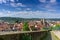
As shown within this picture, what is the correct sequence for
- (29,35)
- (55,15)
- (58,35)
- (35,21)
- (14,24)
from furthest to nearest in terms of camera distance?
1. (55,15)
2. (35,21)
3. (14,24)
4. (58,35)
5. (29,35)

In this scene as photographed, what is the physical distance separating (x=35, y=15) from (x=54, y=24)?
53cm

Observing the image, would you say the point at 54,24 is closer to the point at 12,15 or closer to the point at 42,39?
the point at 12,15

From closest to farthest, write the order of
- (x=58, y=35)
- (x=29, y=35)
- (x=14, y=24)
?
(x=29, y=35), (x=58, y=35), (x=14, y=24)

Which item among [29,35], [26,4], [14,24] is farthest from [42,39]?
[26,4]

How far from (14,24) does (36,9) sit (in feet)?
2.80

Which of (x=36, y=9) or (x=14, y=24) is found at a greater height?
(x=36, y=9)

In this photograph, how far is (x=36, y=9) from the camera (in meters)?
3.69

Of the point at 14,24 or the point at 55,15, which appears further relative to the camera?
the point at 55,15

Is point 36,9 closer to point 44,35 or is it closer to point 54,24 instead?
point 54,24

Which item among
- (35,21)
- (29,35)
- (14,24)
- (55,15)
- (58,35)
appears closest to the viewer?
(29,35)

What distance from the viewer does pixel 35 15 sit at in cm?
350

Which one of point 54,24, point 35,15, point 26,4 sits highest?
point 26,4

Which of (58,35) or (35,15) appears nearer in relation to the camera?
(58,35)

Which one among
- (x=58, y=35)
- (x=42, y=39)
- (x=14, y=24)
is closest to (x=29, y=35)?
(x=42, y=39)
